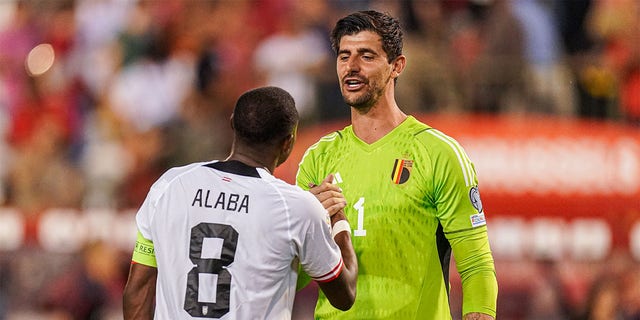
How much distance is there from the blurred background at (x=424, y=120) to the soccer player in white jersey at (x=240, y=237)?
6.65m

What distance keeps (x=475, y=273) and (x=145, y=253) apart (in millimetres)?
1537

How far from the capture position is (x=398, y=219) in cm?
571

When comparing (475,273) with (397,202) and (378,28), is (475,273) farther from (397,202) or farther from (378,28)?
(378,28)

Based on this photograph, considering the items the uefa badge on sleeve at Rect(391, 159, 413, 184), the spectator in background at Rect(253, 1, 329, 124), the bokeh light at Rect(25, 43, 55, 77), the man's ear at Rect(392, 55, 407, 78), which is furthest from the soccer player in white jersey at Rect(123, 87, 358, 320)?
the bokeh light at Rect(25, 43, 55, 77)

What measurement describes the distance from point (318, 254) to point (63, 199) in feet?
27.9

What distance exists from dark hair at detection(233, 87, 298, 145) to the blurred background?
673cm

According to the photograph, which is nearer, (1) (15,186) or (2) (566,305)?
(2) (566,305)

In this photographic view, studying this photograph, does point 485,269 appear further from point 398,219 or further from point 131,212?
point 131,212

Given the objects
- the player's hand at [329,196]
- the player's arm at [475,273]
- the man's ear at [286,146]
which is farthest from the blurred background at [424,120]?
the man's ear at [286,146]

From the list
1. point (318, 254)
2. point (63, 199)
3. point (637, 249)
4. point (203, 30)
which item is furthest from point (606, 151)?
point (318, 254)

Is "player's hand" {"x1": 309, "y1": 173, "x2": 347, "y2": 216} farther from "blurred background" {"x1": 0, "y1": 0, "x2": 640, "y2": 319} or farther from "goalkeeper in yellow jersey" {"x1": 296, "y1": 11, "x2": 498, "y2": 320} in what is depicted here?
"blurred background" {"x1": 0, "y1": 0, "x2": 640, "y2": 319}

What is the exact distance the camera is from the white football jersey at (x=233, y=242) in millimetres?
5051

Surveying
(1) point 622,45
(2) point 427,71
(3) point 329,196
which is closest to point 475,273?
(3) point 329,196

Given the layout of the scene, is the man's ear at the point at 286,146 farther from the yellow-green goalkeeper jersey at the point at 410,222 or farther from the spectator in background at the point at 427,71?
the spectator in background at the point at 427,71
